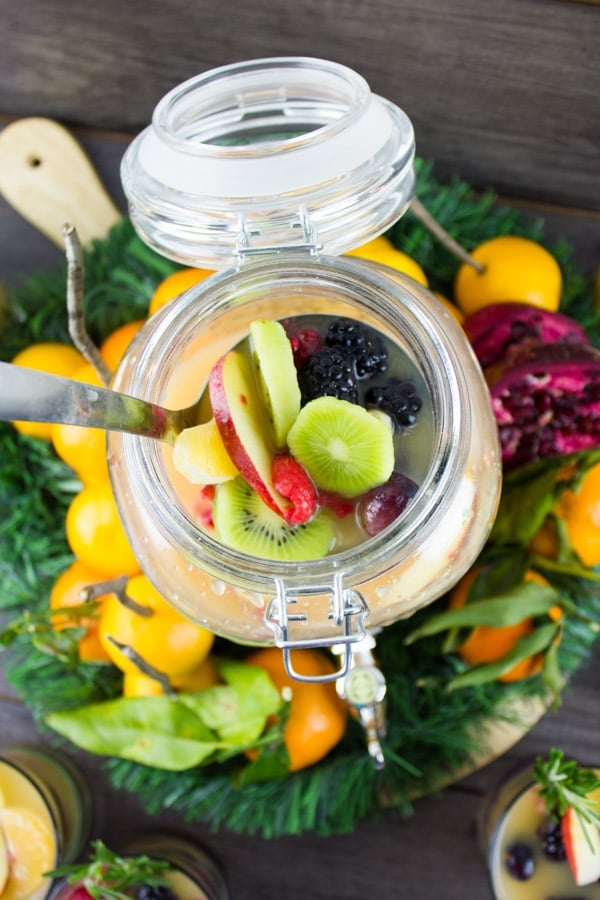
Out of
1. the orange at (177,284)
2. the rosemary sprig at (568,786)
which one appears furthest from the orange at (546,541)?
the orange at (177,284)

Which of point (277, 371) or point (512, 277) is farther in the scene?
point (512, 277)

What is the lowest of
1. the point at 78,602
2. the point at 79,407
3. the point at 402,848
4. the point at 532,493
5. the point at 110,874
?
the point at 402,848

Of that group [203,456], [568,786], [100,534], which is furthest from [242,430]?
[568,786]

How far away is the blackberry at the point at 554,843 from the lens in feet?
2.82

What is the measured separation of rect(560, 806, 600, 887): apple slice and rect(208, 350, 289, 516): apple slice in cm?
47

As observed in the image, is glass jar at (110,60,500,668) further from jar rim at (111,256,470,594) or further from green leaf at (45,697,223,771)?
green leaf at (45,697,223,771)

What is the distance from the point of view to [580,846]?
2.66 feet

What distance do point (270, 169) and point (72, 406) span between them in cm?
23

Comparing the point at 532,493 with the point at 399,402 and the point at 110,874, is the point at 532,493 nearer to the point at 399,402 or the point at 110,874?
the point at 399,402

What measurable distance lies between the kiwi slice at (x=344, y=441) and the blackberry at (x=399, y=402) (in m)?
0.02

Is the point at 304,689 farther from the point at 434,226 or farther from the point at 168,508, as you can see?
the point at 434,226

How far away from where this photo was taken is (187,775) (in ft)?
2.82

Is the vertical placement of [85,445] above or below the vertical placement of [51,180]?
below

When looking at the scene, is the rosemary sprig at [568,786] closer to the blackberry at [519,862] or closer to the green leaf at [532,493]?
the blackberry at [519,862]
